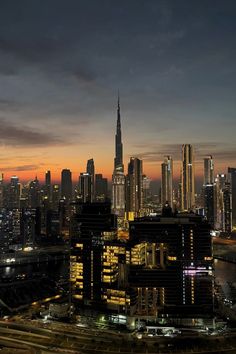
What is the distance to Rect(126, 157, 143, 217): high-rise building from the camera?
51609mm

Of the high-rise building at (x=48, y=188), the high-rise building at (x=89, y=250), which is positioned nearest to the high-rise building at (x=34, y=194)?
the high-rise building at (x=48, y=188)

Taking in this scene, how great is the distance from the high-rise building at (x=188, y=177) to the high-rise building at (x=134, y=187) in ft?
25.2

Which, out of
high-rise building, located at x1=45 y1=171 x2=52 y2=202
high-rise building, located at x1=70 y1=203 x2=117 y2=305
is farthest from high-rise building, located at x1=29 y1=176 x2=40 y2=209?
high-rise building, located at x1=70 y1=203 x2=117 y2=305

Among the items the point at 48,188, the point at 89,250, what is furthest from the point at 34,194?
the point at 89,250

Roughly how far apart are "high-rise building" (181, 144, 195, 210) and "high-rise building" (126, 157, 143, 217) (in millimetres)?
7677

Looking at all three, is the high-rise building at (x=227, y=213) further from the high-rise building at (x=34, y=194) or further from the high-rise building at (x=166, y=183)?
the high-rise building at (x=34, y=194)

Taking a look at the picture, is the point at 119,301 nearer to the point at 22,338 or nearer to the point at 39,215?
the point at 22,338

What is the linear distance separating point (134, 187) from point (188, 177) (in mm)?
9956

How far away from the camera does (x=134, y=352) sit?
15219mm

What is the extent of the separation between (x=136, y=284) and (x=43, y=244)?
27.2 m

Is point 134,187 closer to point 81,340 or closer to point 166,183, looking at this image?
point 166,183

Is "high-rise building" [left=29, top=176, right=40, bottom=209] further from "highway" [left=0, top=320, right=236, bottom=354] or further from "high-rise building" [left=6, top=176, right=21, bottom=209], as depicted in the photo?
"highway" [left=0, top=320, right=236, bottom=354]

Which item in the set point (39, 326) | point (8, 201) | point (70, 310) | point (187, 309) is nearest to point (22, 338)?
point (39, 326)

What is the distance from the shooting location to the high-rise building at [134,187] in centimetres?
5161
